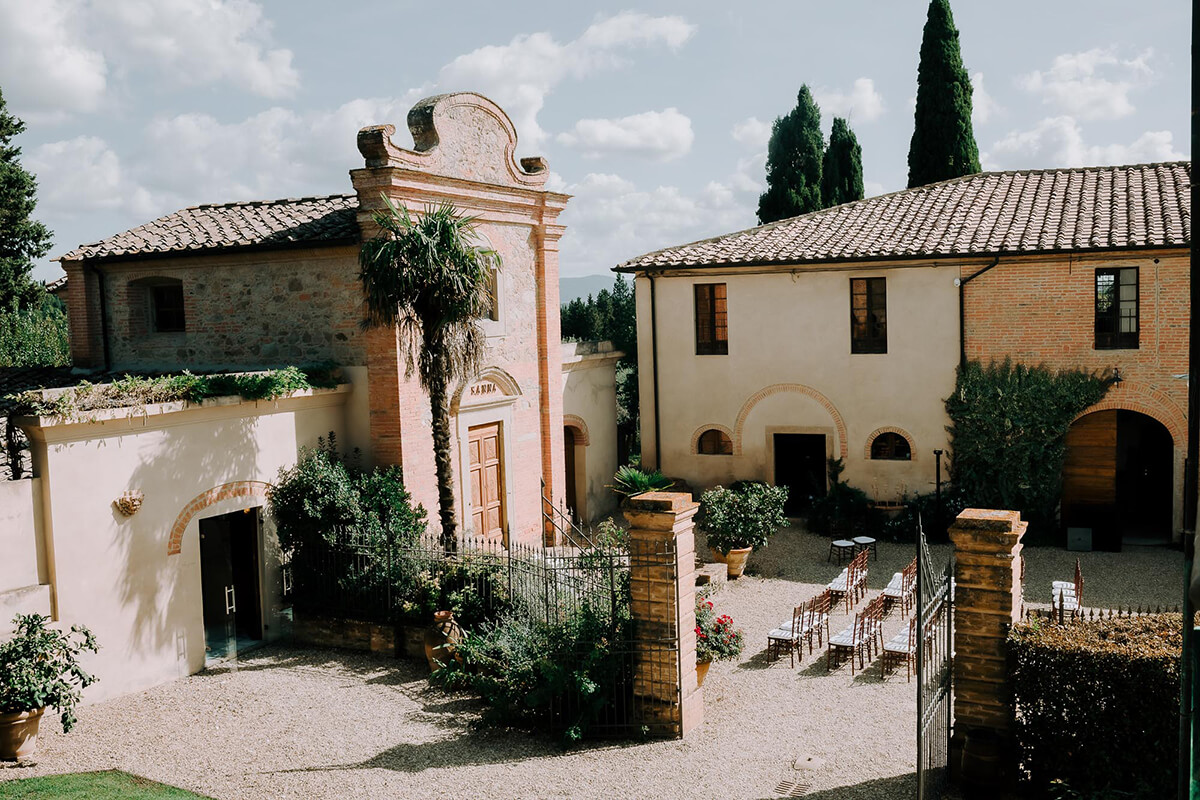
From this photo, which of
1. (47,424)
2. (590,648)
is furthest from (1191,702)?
(47,424)

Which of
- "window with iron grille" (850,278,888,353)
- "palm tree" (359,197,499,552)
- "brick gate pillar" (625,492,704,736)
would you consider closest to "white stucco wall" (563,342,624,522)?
"window with iron grille" (850,278,888,353)

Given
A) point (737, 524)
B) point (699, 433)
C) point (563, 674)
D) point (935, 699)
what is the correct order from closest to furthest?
point (935, 699), point (563, 674), point (737, 524), point (699, 433)

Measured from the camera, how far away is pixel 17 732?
366 inches

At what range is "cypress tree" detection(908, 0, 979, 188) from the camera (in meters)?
26.6

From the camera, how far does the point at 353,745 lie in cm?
984

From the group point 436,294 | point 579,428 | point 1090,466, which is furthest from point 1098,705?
point 579,428

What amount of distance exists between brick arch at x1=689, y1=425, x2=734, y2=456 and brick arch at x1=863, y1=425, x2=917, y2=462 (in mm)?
2917

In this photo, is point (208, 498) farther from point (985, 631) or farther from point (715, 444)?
point (715, 444)

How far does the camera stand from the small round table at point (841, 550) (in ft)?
58.0

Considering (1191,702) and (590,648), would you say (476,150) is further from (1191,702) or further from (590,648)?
(1191,702)

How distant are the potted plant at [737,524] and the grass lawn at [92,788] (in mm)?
10192

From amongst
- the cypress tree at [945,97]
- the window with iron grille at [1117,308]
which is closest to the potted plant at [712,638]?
the window with iron grille at [1117,308]

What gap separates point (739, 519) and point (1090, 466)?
25.9ft

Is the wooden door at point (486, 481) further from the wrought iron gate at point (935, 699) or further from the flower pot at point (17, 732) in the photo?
the wrought iron gate at point (935, 699)
